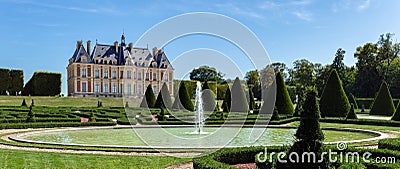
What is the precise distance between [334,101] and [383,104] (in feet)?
23.1

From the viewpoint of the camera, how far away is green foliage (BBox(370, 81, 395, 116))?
2931 cm

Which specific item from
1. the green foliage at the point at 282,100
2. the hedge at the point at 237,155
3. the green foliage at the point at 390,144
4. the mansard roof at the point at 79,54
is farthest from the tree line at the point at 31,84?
the green foliage at the point at 390,144

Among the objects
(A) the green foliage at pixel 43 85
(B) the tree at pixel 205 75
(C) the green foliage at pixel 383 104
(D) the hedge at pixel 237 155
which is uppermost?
(B) the tree at pixel 205 75

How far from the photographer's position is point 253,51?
866cm

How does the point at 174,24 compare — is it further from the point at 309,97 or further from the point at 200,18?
the point at 309,97

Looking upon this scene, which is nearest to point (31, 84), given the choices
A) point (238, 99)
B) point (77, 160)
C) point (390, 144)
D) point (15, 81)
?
point (15, 81)

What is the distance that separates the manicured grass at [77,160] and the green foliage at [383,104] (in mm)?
25015

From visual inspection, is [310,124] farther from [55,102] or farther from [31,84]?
[31,84]

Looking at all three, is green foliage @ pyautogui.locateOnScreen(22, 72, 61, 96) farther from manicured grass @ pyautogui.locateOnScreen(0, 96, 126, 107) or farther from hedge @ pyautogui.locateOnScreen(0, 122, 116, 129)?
hedge @ pyautogui.locateOnScreen(0, 122, 116, 129)

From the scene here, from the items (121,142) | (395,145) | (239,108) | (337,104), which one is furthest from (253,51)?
(239,108)

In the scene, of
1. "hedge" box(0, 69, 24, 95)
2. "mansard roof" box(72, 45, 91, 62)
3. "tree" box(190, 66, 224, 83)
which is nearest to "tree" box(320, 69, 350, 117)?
"hedge" box(0, 69, 24, 95)

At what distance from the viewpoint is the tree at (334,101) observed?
25.0 meters

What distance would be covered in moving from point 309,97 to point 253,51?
2707 mm

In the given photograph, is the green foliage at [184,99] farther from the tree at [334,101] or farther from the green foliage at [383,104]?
the green foliage at [383,104]
